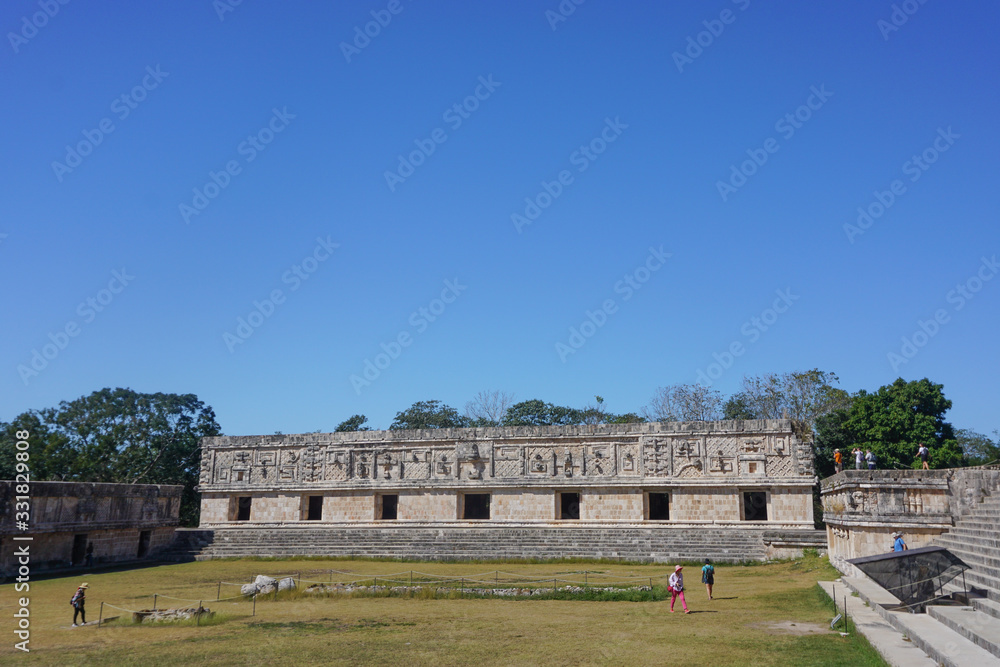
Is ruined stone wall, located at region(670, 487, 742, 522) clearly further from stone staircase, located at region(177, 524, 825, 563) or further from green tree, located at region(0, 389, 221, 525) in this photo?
green tree, located at region(0, 389, 221, 525)

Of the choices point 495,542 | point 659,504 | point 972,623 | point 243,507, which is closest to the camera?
point 972,623

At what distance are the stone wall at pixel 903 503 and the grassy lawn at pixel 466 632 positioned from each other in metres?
1.33

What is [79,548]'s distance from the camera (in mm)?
24719

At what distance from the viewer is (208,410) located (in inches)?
1697

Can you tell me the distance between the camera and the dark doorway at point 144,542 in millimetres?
27766

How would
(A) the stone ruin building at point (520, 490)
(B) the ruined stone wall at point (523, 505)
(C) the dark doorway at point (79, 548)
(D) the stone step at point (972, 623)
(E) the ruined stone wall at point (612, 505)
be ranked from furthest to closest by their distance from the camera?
(B) the ruined stone wall at point (523, 505), (E) the ruined stone wall at point (612, 505), (A) the stone ruin building at point (520, 490), (C) the dark doorway at point (79, 548), (D) the stone step at point (972, 623)

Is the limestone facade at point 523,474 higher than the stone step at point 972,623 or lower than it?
higher

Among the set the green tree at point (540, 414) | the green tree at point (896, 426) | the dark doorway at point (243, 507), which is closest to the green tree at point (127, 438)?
the dark doorway at point (243, 507)

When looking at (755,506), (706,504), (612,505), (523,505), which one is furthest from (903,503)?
(755,506)

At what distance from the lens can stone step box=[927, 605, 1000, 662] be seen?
328 inches

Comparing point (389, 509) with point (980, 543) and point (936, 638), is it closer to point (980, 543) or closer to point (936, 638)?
point (980, 543)

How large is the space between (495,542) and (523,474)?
9.79 ft

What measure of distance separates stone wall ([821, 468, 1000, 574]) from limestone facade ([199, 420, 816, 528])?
20.9ft

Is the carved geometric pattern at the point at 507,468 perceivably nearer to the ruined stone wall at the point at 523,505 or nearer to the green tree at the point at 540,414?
the ruined stone wall at the point at 523,505
